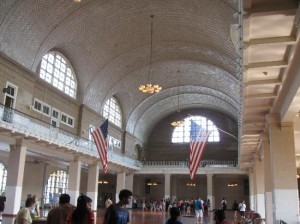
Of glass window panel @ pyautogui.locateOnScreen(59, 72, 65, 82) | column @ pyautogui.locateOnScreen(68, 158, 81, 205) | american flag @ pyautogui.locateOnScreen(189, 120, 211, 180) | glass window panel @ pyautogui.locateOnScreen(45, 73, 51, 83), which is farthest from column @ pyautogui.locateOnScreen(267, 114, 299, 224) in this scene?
glass window panel @ pyautogui.locateOnScreen(59, 72, 65, 82)

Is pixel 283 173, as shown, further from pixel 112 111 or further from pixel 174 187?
pixel 174 187

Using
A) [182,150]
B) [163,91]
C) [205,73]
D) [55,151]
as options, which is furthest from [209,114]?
[55,151]

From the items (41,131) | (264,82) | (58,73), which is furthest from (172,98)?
(264,82)

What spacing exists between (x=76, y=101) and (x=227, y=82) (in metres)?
13.1

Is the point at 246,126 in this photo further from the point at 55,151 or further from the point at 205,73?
the point at 205,73

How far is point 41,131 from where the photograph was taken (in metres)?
21.6

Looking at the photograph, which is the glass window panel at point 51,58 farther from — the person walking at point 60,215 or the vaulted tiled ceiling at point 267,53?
the person walking at point 60,215

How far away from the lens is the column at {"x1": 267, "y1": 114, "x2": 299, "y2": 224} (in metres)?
12.2

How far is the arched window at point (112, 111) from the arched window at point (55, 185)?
284 inches

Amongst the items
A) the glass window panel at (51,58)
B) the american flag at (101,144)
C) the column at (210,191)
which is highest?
the glass window panel at (51,58)

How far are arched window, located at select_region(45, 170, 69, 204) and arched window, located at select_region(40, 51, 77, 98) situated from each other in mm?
9618

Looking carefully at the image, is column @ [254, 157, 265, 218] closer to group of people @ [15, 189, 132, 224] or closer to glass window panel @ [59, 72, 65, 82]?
glass window panel @ [59, 72, 65, 82]

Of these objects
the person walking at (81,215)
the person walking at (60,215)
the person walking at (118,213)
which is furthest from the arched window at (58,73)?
the person walking at (118,213)

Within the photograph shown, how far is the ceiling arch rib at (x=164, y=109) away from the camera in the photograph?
4121 cm
